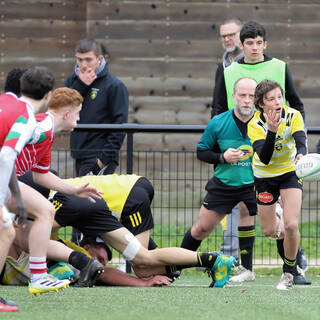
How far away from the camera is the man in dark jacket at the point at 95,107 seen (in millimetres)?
9250

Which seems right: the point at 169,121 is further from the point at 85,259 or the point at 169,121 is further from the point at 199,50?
the point at 85,259

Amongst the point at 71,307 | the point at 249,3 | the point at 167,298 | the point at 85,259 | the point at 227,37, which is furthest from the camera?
the point at 249,3

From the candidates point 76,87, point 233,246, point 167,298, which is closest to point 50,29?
point 76,87

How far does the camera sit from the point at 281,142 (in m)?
7.52

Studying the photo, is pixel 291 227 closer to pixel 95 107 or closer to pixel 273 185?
pixel 273 185

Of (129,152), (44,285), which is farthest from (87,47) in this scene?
(44,285)

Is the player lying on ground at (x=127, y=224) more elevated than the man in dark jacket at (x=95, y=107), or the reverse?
the man in dark jacket at (x=95, y=107)

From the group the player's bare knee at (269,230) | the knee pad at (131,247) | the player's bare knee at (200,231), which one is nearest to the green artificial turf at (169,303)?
the knee pad at (131,247)

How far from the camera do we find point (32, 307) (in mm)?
5902

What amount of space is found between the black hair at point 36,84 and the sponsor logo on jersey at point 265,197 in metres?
2.26

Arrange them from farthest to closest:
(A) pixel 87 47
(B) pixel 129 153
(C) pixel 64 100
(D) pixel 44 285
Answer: (B) pixel 129 153 → (A) pixel 87 47 → (C) pixel 64 100 → (D) pixel 44 285

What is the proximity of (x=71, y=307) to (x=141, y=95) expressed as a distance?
7.56m

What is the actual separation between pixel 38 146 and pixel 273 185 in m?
2.04

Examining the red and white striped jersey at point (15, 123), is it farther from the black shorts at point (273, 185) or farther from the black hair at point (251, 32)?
the black hair at point (251, 32)
